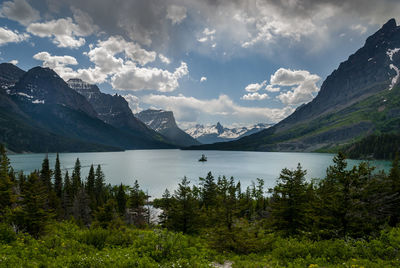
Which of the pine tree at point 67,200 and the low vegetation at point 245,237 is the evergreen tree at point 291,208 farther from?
the pine tree at point 67,200

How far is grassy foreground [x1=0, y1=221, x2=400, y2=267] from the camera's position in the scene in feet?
34.2

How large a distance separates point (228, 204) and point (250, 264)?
8077 mm

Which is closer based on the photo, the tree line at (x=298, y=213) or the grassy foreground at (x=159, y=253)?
the grassy foreground at (x=159, y=253)

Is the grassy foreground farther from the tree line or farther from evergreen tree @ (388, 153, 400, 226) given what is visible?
evergreen tree @ (388, 153, 400, 226)

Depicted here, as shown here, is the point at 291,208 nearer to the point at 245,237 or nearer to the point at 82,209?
the point at 245,237

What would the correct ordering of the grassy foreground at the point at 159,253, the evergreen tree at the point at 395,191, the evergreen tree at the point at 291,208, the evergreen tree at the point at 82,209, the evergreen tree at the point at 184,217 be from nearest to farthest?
the grassy foreground at the point at 159,253, the evergreen tree at the point at 395,191, the evergreen tree at the point at 291,208, the evergreen tree at the point at 184,217, the evergreen tree at the point at 82,209

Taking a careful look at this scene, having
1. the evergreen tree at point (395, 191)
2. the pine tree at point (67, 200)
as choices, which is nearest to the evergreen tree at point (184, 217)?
the evergreen tree at point (395, 191)

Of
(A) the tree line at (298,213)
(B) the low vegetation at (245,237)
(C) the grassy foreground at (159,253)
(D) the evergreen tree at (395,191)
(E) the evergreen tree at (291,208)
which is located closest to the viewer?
(C) the grassy foreground at (159,253)

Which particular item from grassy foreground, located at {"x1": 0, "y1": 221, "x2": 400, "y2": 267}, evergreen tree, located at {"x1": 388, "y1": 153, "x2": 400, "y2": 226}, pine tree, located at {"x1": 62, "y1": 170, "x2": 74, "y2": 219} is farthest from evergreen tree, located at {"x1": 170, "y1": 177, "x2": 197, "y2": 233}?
pine tree, located at {"x1": 62, "y1": 170, "x2": 74, "y2": 219}

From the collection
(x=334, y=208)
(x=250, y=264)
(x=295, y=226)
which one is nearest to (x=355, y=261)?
(x=250, y=264)

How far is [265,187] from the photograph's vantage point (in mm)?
122812

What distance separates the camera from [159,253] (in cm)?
1260

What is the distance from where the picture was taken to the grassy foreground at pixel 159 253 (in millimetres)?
10422

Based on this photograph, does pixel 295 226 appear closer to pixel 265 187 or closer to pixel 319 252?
pixel 319 252
